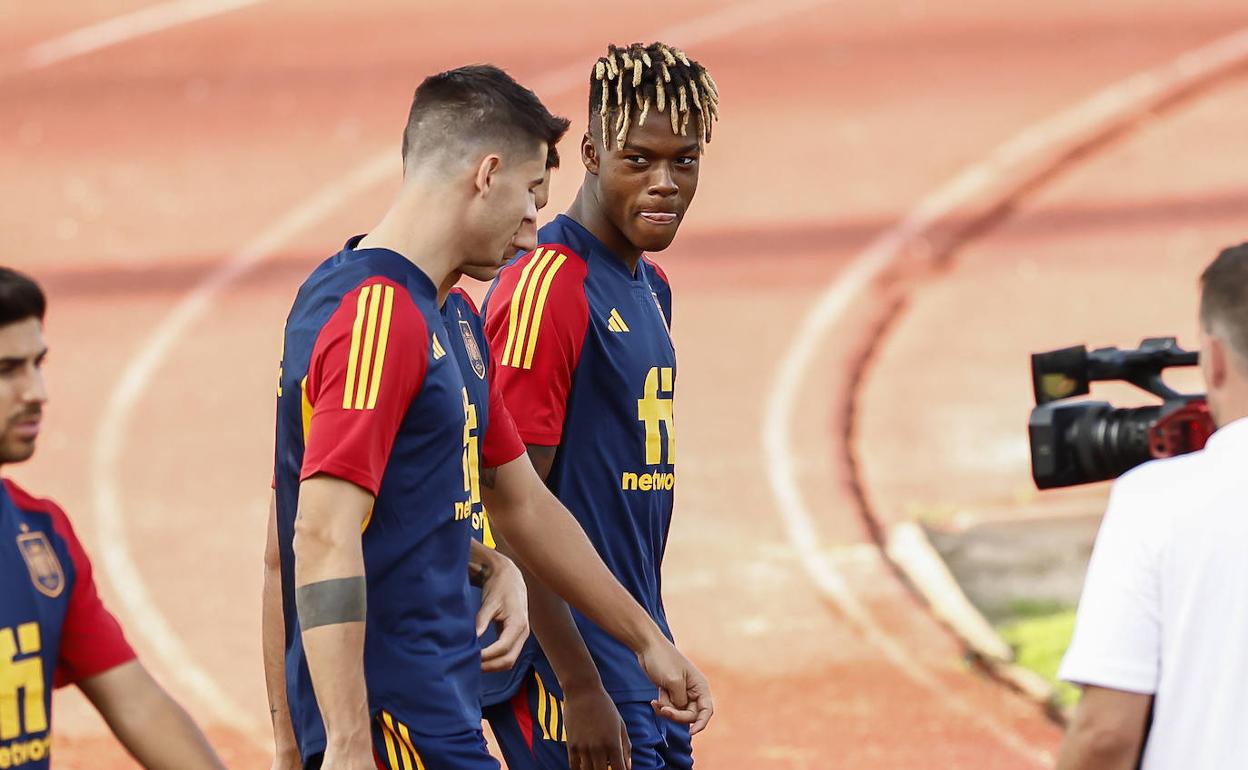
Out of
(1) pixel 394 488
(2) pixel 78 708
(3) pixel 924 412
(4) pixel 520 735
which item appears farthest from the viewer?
(3) pixel 924 412

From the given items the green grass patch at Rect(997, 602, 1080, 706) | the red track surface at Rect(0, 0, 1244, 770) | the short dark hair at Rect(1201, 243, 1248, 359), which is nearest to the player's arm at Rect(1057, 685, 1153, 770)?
the short dark hair at Rect(1201, 243, 1248, 359)

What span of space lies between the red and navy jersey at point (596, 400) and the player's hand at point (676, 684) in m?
0.45

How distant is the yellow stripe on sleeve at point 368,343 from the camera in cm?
312

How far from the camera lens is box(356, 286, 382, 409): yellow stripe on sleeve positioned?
3.12 metres

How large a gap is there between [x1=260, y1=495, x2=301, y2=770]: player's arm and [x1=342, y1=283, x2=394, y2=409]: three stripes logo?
452 millimetres

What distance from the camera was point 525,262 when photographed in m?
4.27

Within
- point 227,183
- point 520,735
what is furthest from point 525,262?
point 227,183

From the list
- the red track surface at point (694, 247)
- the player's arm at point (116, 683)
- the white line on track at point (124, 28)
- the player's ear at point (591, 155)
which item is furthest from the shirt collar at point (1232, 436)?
the white line on track at point (124, 28)

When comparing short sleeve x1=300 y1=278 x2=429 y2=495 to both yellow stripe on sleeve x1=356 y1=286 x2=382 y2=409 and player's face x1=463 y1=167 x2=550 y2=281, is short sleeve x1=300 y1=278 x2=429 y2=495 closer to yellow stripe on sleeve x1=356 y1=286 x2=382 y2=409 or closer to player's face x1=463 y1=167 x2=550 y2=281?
yellow stripe on sleeve x1=356 y1=286 x2=382 y2=409

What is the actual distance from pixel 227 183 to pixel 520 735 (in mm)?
6920

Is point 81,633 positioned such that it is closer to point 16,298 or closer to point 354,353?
point 16,298

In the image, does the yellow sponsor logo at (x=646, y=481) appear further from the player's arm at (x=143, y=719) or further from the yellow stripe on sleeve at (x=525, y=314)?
the player's arm at (x=143, y=719)

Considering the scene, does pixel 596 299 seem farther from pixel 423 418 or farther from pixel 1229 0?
pixel 1229 0

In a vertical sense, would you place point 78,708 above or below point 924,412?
below
